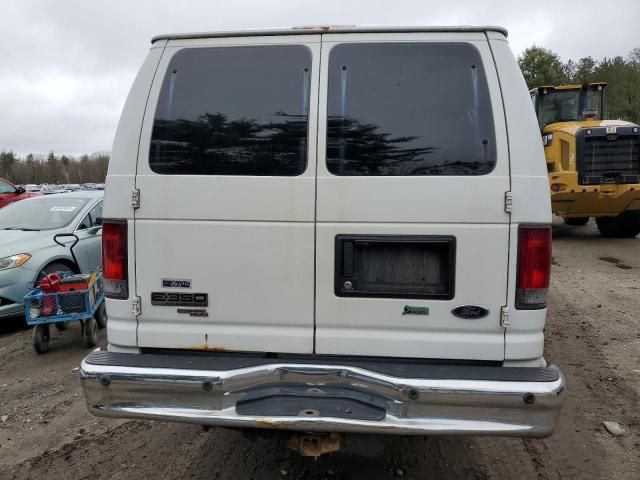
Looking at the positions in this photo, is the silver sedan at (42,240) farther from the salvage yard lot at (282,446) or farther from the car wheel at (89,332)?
the salvage yard lot at (282,446)

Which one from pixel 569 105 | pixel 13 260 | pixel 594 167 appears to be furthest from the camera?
pixel 569 105

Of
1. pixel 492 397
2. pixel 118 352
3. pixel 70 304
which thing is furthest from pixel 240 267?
pixel 70 304

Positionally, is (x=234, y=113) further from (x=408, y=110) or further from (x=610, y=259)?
(x=610, y=259)

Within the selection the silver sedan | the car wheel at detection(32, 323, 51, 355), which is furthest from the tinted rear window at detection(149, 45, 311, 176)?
the silver sedan

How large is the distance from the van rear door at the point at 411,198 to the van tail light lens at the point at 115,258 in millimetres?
1026

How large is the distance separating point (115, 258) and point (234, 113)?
0.99 meters

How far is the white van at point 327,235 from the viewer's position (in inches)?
98.0

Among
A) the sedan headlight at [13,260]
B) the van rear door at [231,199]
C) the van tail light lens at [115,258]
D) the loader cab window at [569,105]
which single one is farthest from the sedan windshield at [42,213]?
the loader cab window at [569,105]

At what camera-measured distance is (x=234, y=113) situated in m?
2.75

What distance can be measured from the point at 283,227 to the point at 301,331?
1.79 feet

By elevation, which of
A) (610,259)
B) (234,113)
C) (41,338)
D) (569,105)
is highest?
(569,105)

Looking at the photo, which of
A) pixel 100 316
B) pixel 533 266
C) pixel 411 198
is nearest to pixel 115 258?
pixel 411 198

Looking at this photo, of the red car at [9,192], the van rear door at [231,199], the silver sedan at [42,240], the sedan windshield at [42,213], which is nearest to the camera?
the van rear door at [231,199]

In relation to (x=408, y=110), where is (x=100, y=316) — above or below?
below
